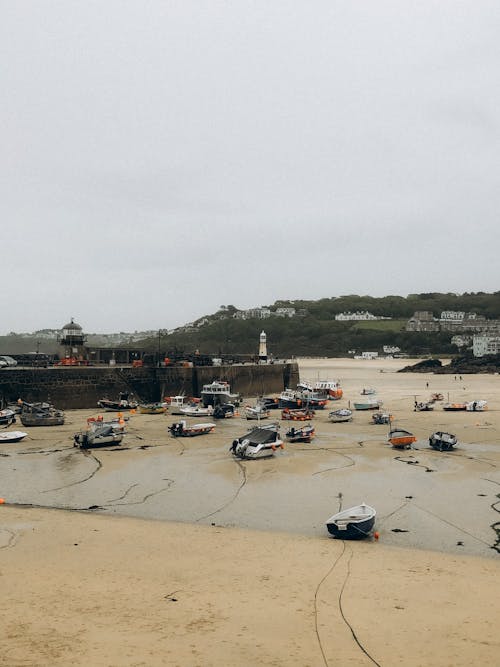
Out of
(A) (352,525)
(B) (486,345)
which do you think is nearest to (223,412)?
(A) (352,525)

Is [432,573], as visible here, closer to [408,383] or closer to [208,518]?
[208,518]

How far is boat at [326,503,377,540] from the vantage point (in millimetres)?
14211

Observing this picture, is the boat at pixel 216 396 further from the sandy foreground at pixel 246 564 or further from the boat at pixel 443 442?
the boat at pixel 443 442

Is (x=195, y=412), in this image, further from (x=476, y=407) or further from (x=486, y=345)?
(x=486, y=345)

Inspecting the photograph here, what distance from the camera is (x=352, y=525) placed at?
1419 cm

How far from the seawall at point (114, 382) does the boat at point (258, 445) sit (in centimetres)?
2131

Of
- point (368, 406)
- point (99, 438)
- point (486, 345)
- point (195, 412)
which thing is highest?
point (486, 345)

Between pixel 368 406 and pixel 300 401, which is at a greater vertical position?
pixel 300 401

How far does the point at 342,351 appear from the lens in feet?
528

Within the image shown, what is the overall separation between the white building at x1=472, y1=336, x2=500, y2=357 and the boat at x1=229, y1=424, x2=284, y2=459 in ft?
353

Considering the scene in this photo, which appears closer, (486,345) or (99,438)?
(99,438)

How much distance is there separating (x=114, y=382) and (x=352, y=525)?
113ft

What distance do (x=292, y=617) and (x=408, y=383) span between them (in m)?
62.5

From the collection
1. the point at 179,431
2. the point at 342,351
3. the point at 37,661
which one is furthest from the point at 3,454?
the point at 342,351
